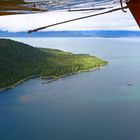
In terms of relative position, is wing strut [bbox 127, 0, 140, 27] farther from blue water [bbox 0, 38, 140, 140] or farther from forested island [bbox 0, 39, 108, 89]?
forested island [bbox 0, 39, 108, 89]

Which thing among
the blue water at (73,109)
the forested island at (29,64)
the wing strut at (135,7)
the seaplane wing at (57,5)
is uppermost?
the seaplane wing at (57,5)

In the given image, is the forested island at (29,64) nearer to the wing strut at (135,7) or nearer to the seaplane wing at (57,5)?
the seaplane wing at (57,5)

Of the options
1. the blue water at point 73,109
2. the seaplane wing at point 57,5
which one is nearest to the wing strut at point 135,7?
the seaplane wing at point 57,5

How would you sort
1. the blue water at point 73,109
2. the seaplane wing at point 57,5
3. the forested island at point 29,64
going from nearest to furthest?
1. the seaplane wing at point 57,5
2. the blue water at point 73,109
3. the forested island at point 29,64

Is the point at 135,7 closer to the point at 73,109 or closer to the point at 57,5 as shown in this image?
the point at 57,5

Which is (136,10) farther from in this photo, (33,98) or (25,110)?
(33,98)

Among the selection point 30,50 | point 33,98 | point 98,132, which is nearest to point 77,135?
point 98,132

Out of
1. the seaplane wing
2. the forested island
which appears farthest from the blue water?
the seaplane wing
